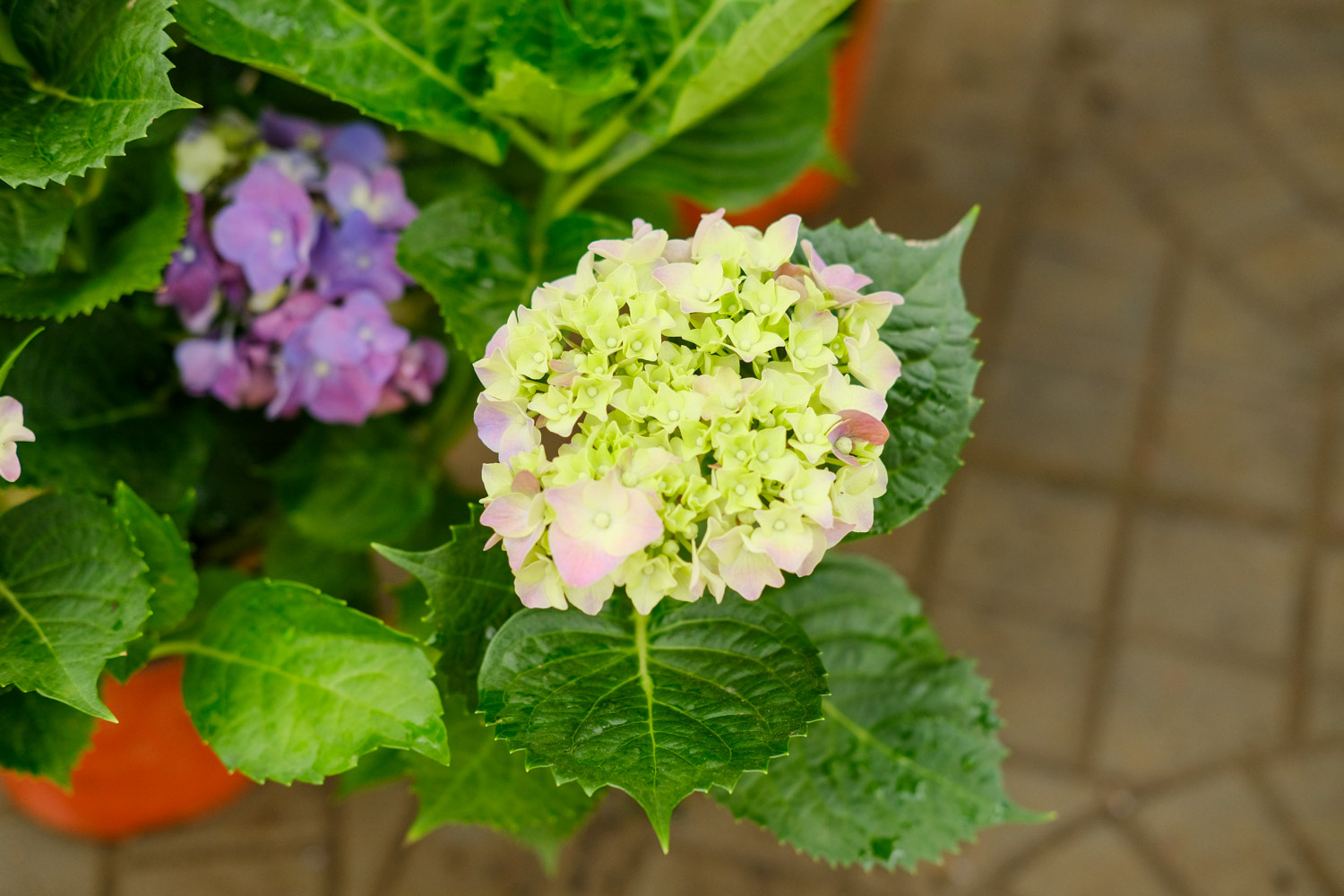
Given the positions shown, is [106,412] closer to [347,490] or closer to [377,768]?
[347,490]

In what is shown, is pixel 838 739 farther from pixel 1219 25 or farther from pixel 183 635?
pixel 1219 25

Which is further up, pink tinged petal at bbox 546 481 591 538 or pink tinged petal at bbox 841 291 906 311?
pink tinged petal at bbox 841 291 906 311

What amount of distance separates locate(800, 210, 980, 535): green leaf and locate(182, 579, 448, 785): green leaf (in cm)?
24

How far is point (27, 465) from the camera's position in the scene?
2.16 feet

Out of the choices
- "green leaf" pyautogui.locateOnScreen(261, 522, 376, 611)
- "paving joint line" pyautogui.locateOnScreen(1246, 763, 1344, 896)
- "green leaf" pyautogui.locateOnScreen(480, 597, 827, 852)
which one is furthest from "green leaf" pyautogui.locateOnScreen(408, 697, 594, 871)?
"paving joint line" pyautogui.locateOnScreen(1246, 763, 1344, 896)

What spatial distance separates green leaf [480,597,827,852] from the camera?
0.50m

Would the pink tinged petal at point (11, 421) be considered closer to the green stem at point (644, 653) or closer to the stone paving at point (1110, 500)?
the green stem at point (644, 653)

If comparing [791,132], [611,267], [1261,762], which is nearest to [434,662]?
[611,267]

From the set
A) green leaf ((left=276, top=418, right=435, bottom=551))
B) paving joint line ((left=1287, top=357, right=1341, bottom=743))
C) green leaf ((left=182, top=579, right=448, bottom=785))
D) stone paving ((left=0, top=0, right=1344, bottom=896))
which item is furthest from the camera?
paving joint line ((left=1287, top=357, right=1341, bottom=743))

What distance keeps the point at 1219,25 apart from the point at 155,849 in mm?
1859

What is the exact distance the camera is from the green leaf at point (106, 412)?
0.68 m

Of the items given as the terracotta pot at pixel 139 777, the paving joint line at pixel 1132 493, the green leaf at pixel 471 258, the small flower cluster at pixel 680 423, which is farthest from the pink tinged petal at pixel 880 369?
the paving joint line at pixel 1132 493

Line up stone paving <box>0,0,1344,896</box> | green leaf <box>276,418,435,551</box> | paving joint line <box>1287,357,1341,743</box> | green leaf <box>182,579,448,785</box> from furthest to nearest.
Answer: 1. paving joint line <box>1287,357,1341,743</box>
2. stone paving <box>0,0,1344,896</box>
3. green leaf <box>276,418,435,551</box>
4. green leaf <box>182,579,448,785</box>

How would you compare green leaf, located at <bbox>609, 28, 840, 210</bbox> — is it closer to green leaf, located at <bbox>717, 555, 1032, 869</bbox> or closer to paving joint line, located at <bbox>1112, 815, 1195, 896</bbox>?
green leaf, located at <bbox>717, 555, 1032, 869</bbox>
